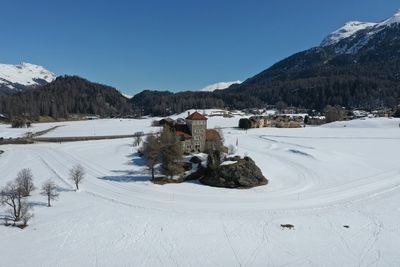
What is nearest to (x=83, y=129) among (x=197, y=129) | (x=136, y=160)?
(x=136, y=160)

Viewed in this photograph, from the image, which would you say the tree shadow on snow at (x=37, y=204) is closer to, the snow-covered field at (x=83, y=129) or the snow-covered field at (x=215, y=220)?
the snow-covered field at (x=215, y=220)

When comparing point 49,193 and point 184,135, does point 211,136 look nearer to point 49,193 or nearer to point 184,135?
point 184,135

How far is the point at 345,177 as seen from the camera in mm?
59406

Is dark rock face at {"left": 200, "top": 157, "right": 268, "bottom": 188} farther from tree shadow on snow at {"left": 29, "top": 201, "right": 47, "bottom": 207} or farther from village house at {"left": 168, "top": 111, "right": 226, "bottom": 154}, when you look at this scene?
tree shadow on snow at {"left": 29, "top": 201, "right": 47, "bottom": 207}

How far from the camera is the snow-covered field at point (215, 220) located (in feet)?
100

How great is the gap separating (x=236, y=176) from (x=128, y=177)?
738 inches

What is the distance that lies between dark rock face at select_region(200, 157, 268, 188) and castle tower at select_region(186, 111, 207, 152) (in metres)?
20.3

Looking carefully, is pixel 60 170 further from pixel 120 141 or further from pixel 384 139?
pixel 384 139

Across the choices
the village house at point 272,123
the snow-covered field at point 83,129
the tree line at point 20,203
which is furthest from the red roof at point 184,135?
the village house at point 272,123

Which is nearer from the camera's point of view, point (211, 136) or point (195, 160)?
point (195, 160)

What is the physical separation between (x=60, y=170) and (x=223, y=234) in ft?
137

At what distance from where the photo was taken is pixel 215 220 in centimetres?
3900

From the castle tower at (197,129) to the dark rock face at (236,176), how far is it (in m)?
20.3

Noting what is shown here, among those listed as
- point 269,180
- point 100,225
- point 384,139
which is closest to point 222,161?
point 269,180
